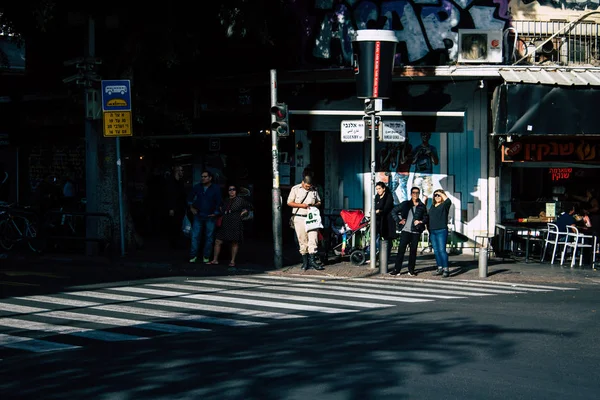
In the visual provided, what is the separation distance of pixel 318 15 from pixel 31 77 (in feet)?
32.7

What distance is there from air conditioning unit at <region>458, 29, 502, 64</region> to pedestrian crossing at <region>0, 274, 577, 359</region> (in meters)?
6.22

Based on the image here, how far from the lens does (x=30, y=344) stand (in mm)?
10523

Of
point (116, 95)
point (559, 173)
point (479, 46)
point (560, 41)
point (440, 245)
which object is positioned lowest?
point (440, 245)

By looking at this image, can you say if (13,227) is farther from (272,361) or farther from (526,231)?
(272,361)

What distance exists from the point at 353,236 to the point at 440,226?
255 centimetres

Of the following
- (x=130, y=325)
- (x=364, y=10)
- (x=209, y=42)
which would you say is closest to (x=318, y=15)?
(x=364, y=10)

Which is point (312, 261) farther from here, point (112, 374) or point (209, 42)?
point (112, 374)

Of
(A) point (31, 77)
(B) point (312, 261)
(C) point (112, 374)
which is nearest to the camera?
(C) point (112, 374)

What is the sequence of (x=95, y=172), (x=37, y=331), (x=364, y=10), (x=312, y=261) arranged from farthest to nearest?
(x=364, y=10)
(x=95, y=172)
(x=312, y=261)
(x=37, y=331)

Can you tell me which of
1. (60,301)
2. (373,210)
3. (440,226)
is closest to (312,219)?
(373,210)

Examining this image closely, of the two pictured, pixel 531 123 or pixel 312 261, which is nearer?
pixel 312 261

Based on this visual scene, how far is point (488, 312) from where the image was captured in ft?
43.2

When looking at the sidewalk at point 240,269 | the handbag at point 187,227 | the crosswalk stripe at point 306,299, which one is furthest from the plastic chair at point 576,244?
the handbag at point 187,227

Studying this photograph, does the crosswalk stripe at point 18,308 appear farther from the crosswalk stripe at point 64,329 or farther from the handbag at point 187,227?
the handbag at point 187,227
